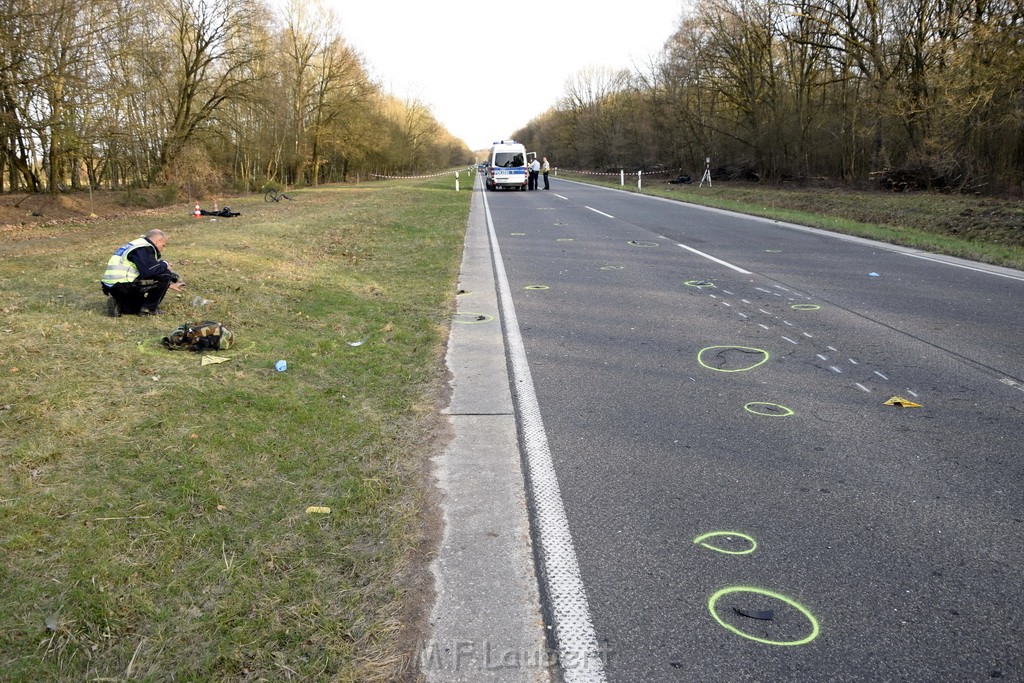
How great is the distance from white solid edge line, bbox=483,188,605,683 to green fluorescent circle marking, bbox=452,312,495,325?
7.67 feet

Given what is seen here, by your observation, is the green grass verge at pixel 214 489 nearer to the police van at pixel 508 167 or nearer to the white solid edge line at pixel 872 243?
the white solid edge line at pixel 872 243

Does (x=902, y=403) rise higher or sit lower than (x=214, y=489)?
higher

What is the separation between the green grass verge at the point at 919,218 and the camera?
13740mm

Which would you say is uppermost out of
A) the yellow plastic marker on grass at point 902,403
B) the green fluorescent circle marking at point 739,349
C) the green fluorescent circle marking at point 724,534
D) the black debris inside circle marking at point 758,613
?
the green fluorescent circle marking at point 739,349

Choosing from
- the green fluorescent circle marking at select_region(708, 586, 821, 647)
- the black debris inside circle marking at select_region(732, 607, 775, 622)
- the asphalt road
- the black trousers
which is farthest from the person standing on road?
the black debris inside circle marking at select_region(732, 607, 775, 622)

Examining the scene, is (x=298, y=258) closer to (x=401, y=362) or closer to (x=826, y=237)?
(x=401, y=362)

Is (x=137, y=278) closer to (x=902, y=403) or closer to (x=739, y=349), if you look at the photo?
(x=739, y=349)

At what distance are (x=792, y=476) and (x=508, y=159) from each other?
38.4 m

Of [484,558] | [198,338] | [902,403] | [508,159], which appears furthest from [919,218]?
[508,159]

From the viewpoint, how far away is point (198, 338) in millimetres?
6465

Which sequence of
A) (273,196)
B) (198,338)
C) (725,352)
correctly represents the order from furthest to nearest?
1. (273,196)
2. (725,352)
3. (198,338)

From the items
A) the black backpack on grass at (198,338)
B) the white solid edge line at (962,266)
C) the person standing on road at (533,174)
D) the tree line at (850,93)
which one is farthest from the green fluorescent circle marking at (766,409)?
the person standing on road at (533,174)

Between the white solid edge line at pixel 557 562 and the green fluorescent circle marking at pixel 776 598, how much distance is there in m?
0.52

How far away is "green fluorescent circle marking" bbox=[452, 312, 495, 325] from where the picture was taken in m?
7.97
